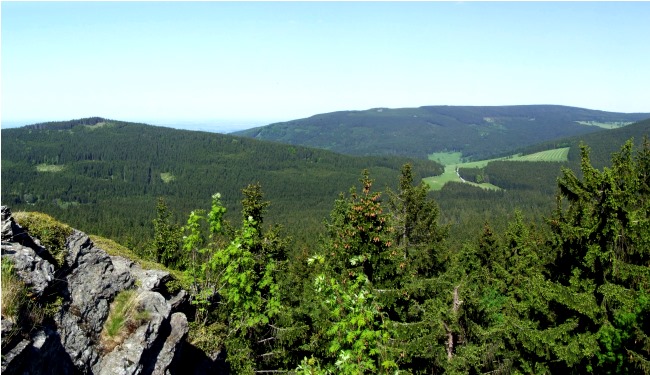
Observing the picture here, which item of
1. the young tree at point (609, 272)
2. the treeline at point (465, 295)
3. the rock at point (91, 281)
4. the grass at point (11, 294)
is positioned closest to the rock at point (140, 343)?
the rock at point (91, 281)

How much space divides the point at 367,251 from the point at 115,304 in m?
9.32

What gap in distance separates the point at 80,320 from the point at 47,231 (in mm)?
2548

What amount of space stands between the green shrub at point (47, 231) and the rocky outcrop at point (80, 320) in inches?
6.6

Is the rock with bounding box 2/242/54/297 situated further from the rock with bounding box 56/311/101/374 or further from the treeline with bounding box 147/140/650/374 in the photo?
the treeline with bounding box 147/140/650/374

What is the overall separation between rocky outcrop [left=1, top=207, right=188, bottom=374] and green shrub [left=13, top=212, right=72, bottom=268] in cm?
17

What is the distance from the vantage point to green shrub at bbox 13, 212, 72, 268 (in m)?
10.1

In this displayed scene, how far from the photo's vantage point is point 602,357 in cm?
1433

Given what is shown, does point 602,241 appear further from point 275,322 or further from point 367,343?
point 275,322

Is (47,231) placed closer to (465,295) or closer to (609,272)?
(465,295)

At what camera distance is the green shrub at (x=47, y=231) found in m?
10.1

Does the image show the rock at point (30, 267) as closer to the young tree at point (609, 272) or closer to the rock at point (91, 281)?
the rock at point (91, 281)

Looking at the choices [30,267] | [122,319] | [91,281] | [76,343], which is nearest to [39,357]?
[76,343]

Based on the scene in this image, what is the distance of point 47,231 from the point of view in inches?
408

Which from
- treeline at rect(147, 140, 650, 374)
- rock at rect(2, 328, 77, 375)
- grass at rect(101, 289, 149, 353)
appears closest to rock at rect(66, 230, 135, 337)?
grass at rect(101, 289, 149, 353)
